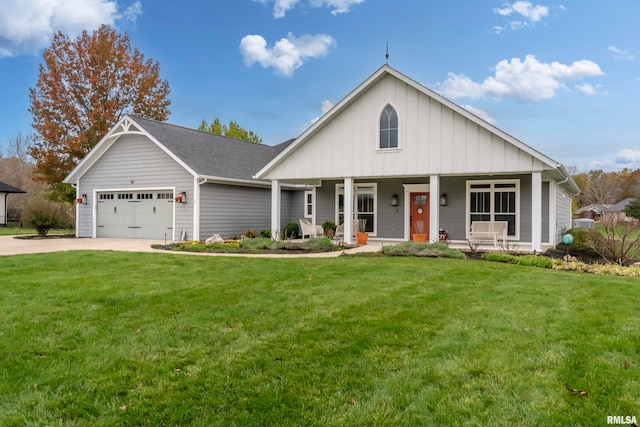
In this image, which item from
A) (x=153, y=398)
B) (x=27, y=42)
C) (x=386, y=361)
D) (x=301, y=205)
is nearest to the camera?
(x=153, y=398)

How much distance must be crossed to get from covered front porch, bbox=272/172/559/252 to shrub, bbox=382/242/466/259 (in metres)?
1.65

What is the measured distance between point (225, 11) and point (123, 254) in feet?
43.1

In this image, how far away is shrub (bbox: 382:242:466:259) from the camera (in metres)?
11.1

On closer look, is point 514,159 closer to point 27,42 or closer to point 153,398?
point 153,398

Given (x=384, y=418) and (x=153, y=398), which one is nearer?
(x=384, y=418)

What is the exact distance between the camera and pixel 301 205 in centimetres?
2148

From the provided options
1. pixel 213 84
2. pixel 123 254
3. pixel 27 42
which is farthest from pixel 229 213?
pixel 27 42

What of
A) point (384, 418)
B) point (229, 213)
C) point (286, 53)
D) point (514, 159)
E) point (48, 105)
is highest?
point (286, 53)

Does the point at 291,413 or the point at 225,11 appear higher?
the point at 225,11

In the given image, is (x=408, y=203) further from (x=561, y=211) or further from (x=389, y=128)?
(x=561, y=211)

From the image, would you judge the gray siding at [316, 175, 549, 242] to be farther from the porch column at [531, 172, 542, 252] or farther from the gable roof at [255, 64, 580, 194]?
the porch column at [531, 172, 542, 252]

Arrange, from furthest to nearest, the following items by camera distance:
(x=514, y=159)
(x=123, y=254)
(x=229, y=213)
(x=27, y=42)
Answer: (x=27, y=42), (x=229, y=213), (x=514, y=159), (x=123, y=254)

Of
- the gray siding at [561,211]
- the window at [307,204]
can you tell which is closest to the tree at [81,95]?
the window at [307,204]

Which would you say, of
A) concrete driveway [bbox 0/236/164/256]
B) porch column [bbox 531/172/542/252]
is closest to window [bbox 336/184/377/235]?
porch column [bbox 531/172/542/252]
